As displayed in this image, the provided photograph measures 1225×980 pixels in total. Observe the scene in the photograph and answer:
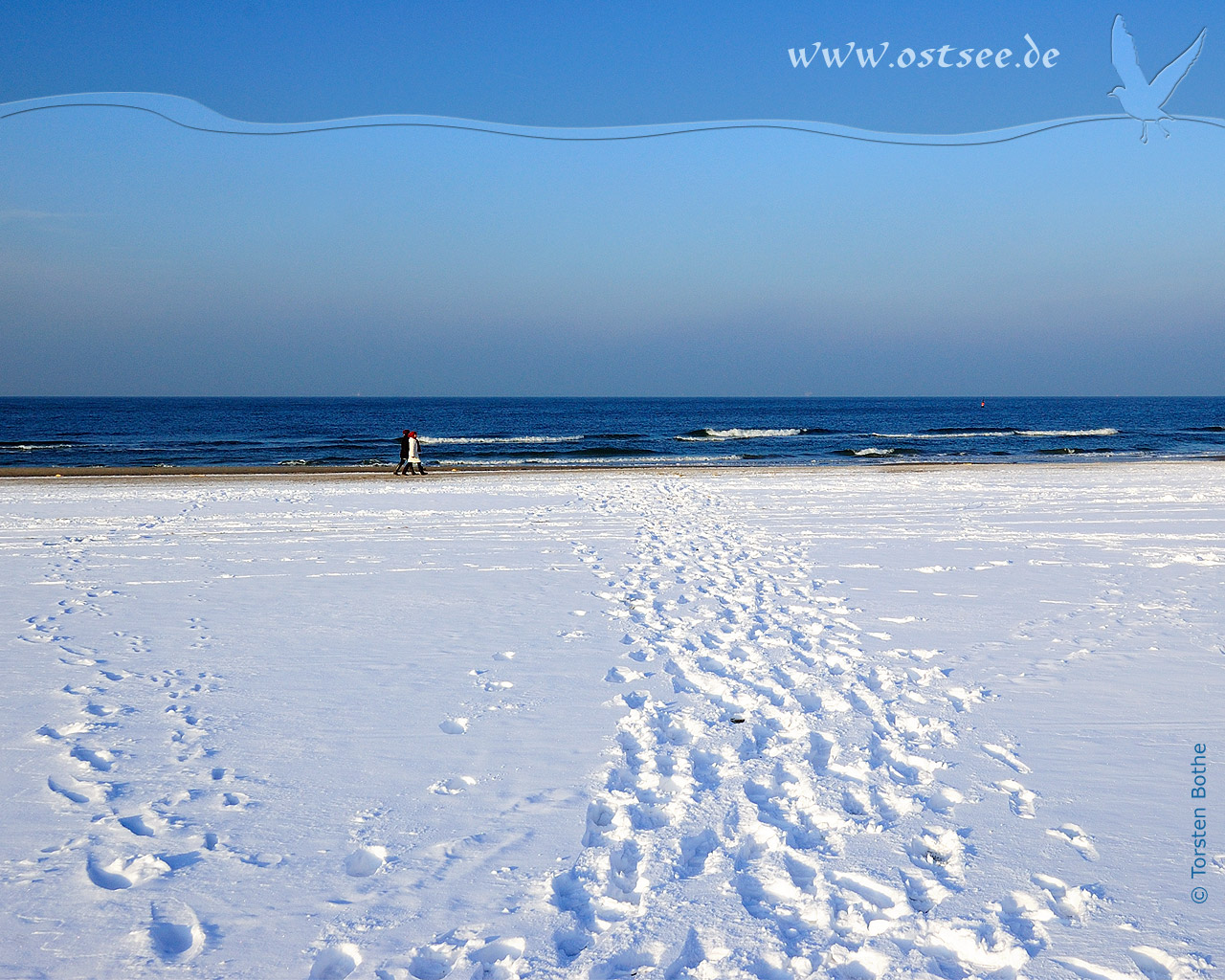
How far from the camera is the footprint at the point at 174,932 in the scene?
2.44m

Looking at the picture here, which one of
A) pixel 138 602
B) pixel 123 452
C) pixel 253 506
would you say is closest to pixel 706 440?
pixel 123 452

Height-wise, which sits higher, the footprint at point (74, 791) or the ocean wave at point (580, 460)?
the ocean wave at point (580, 460)

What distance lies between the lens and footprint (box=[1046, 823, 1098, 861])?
291cm

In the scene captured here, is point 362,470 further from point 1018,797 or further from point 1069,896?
point 1069,896

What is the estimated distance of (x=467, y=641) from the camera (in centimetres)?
559

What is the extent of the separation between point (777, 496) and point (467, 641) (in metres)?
9.36

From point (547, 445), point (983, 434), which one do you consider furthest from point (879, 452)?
point (983, 434)

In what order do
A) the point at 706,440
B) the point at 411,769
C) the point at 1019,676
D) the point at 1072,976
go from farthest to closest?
the point at 706,440 → the point at 1019,676 → the point at 411,769 → the point at 1072,976

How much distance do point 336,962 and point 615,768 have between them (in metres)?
1.48

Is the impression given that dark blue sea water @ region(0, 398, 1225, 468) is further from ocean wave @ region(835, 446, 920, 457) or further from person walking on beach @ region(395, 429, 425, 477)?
person walking on beach @ region(395, 429, 425, 477)

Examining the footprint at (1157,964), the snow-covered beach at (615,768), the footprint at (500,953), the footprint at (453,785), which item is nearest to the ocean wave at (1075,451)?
the snow-covered beach at (615,768)

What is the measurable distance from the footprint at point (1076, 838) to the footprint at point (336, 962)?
2478 millimetres

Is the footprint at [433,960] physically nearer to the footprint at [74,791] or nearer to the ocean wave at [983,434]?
the footprint at [74,791]

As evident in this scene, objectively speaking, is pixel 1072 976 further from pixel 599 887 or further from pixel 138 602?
pixel 138 602
